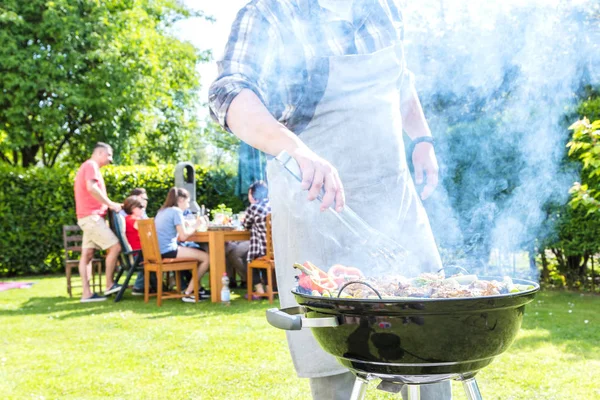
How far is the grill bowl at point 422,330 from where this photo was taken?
126cm

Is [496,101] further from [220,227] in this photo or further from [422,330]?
[422,330]

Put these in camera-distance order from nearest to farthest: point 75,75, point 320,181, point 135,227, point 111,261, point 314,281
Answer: point 320,181, point 314,281, point 111,261, point 135,227, point 75,75

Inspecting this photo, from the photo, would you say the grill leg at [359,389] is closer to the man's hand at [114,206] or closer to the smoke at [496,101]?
the smoke at [496,101]

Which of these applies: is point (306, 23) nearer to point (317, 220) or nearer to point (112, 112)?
point (317, 220)

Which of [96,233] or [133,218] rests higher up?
[133,218]

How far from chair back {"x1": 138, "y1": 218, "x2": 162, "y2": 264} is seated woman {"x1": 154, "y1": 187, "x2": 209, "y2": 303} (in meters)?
0.19

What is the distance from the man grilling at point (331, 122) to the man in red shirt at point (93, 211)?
5508mm

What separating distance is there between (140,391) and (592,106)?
5.28 meters

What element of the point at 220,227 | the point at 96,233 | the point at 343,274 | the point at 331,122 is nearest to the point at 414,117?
the point at 331,122

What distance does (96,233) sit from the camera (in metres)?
7.12

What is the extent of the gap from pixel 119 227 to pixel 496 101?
4.55 meters

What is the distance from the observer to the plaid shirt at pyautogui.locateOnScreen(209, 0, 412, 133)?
5.59 ft

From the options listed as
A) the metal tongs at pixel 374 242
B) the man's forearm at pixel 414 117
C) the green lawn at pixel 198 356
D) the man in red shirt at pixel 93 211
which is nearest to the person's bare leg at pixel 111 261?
the man in red shirt at pixel 93 211

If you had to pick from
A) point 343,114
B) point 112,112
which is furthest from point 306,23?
point 112,112
